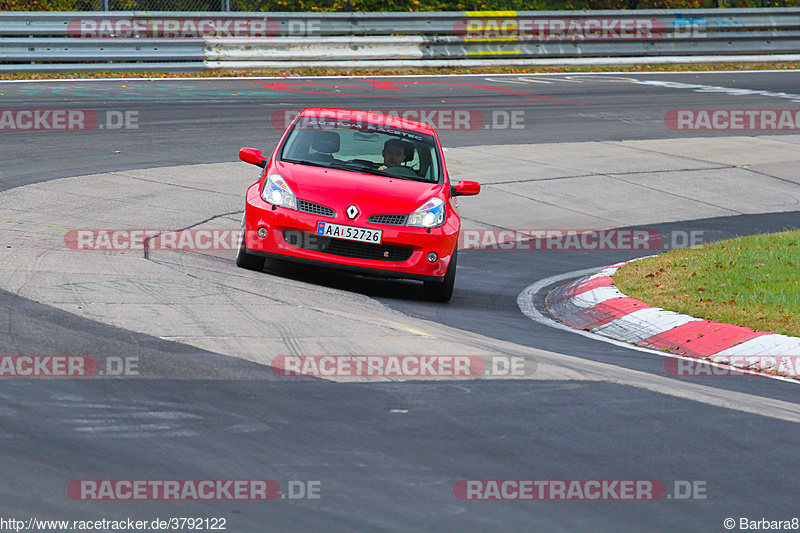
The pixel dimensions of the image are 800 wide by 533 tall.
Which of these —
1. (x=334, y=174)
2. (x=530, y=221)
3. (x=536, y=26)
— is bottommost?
(x=530, y=221)

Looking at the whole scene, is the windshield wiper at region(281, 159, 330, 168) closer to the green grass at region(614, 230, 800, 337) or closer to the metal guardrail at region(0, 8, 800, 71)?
the green grass at region(614, 230, 800, 337)

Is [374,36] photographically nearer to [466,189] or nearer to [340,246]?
[466,189]

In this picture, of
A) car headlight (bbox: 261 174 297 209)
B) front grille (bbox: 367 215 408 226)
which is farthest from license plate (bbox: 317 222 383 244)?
car headlight (bbox: 261 174 297 209)

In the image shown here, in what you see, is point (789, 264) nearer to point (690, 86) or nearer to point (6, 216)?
point (6, 216)

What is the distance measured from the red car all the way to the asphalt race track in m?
0.30

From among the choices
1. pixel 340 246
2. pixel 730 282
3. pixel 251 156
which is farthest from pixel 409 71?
pixel 730 282

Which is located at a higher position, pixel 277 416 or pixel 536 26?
pixel 536 26

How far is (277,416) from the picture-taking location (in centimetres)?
468

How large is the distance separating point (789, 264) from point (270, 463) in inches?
255

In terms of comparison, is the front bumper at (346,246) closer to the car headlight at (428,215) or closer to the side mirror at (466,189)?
the car headlight at (428,215)

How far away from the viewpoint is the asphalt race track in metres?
3.86

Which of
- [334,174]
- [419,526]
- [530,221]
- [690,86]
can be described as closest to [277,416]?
[419,526]

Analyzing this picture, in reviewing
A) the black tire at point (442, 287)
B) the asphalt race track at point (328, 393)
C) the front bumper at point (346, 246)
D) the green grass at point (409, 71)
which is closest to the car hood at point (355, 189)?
the front bumper at point (346, 246)

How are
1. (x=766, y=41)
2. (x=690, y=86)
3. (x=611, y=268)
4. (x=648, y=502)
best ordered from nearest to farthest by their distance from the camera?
1. (x=648, y=502)
2. (x=611, y=268)
3. (x=690, y=86)
4. (x=766, y=41)
